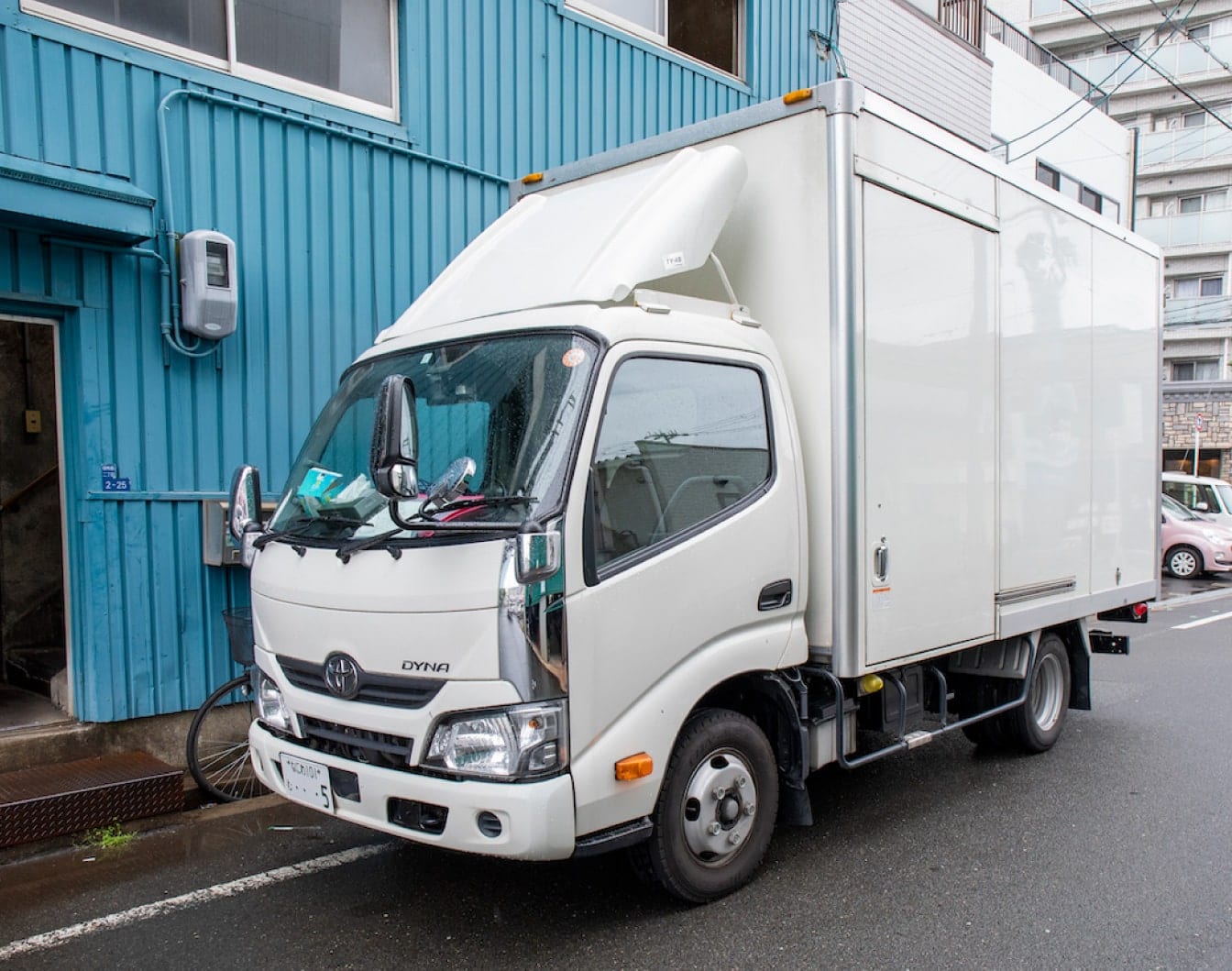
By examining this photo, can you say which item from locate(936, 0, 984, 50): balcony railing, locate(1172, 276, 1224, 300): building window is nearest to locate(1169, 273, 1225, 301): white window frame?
locate(1172, 276, 1224, 300): building window

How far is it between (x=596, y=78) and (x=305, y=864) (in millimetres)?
6557

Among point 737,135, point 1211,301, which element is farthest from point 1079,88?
point 1211,301

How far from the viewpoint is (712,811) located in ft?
12.9

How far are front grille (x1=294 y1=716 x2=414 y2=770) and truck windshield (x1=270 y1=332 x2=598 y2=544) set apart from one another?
2.29ft

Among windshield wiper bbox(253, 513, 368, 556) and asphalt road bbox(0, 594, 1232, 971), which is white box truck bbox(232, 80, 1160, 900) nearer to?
windshield wiper bbox(253, 513, 368, 556)

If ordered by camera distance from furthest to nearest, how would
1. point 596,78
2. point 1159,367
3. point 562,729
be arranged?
point 596,78 → point 1159,367 → point 562,729

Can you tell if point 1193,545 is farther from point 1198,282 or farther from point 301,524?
point 1198,282

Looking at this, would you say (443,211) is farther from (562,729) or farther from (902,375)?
(562,729)

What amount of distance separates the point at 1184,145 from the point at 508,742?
5569 centimetres

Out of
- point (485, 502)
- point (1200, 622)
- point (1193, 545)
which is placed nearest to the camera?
point (485, 502)

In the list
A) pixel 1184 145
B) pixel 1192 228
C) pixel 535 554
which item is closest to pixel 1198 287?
pixel 1192 228

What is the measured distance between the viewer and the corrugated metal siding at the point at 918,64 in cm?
1146

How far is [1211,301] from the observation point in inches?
1829

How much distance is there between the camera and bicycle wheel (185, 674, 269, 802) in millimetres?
5586
